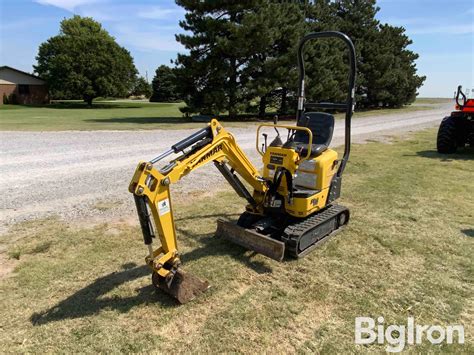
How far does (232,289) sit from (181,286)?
0.61 metres

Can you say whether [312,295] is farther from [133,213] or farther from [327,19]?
[327,19]

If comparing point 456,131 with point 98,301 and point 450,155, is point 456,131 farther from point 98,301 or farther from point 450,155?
point 98,301

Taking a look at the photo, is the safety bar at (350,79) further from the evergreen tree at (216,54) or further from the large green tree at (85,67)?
the large green tree at (85,67)

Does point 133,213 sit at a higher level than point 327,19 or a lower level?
lower

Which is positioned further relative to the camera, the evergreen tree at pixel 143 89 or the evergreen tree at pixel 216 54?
the evergreen tree at pixel 143 89

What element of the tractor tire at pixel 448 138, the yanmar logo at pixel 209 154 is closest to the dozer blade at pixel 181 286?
the yanmar logo at pixel 209 154

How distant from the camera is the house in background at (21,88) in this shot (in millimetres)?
51719

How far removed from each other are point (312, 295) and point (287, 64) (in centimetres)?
2246

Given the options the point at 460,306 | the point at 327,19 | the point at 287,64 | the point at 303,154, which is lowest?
the point at 460,306

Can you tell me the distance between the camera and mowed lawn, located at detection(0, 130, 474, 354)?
3277mm

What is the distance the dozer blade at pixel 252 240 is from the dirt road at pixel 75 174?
2.04 metres

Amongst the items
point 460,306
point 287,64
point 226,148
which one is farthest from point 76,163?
point 287,64

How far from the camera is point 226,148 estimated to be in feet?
14.5

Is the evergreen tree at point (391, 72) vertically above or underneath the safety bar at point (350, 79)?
above
